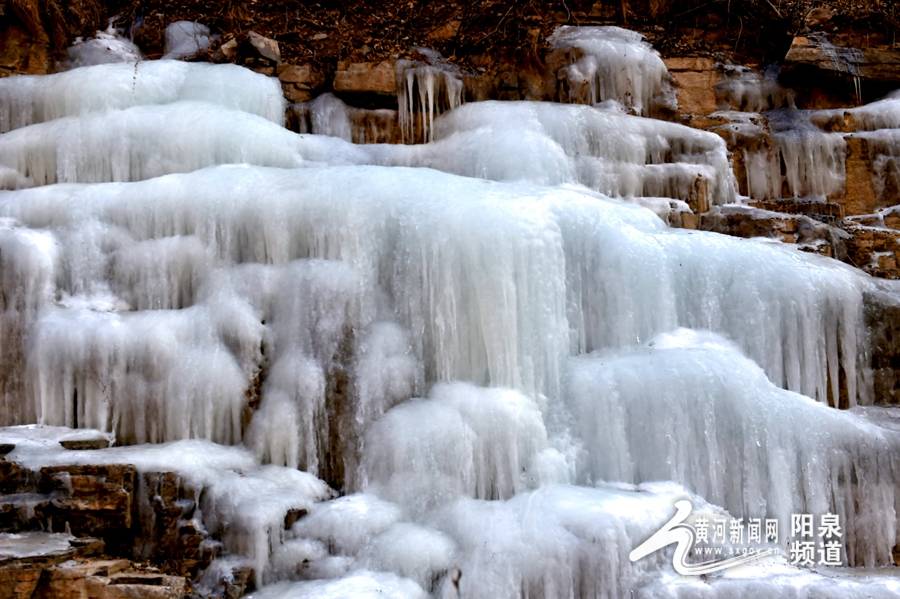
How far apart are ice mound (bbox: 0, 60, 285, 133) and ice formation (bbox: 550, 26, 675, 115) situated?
9.50 ft

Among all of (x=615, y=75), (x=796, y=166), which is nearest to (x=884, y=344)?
(x=796, y=166)

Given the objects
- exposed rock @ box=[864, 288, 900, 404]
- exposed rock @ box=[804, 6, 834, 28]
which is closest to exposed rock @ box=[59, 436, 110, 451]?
exposed rock @ box=[864, 288, 900, 404]

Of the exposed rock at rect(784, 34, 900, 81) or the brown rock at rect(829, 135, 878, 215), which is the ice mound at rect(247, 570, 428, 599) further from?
the exposed rock at rect(784, 34, 900, 81)

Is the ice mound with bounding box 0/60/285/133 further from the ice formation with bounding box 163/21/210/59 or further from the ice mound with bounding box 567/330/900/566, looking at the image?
the ice mound with bounding box 567/330/900/566

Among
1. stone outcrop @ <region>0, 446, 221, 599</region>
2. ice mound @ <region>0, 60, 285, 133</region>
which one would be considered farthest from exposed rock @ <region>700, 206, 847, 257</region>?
stone outcrop @ <region>0, 446, 221, 599</region>

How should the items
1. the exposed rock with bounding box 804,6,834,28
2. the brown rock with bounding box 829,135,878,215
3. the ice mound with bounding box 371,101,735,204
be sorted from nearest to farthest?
the ice mound with bounding box 371,101,735,204 → the brown rock with bounding box 829,135,878,215 → the exposed rock with bounding box 804,6,834,28

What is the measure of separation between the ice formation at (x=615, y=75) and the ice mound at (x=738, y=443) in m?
3.95

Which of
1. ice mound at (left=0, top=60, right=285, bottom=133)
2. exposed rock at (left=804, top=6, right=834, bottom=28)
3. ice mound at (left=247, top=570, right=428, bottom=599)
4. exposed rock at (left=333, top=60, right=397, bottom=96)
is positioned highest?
exposed rock at (left=804, top=6, right=834, bottom=28)

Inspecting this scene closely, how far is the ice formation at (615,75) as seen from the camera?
8305 millimetres

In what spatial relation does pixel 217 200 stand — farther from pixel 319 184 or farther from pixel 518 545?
pixel 518 545

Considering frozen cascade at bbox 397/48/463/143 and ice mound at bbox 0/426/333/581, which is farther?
frozen cascade at bbox 397/48/463/143

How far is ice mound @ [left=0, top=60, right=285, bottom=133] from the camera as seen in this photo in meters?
6.96

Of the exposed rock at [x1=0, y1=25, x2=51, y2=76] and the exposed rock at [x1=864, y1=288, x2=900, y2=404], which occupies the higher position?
the exposed rock at [x1=0, y1=25, x2=51, y2=76]

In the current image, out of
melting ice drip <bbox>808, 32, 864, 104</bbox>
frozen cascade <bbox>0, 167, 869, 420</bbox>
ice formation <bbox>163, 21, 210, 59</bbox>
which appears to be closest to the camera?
frozen cascade <bbox>0, 167, 869, 420</bbox>
